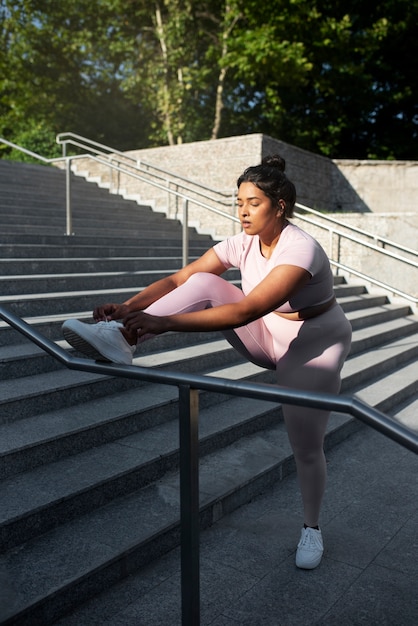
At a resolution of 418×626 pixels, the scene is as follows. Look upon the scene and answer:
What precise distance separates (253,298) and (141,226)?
316 inches

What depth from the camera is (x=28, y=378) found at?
12.6 ft

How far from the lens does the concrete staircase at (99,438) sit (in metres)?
2.47

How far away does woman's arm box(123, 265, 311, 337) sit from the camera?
6.37ft

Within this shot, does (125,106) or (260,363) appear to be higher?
(125,106)

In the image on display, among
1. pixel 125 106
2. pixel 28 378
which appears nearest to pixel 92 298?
pixel 28 378

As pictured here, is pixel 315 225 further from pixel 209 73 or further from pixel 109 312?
pixel 209 73

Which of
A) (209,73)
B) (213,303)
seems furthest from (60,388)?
(209,73)

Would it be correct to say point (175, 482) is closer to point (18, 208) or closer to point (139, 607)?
point (139, 607)

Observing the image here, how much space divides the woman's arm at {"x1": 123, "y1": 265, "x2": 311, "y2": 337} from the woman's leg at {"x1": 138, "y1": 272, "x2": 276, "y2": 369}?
0.13 m

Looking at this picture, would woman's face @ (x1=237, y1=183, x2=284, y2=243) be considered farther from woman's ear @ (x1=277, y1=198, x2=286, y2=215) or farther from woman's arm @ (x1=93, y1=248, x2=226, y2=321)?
woman's arm @ (x1=93, y1=248, x2=226, y2=321)

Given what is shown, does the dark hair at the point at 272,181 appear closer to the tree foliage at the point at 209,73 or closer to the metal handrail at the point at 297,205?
the metal handrail at the point at 297,205

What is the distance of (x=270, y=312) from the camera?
2182mm

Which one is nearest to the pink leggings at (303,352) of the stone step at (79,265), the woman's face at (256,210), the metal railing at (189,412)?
the woman's face at (256,210)

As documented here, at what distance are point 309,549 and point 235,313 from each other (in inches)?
50.5
